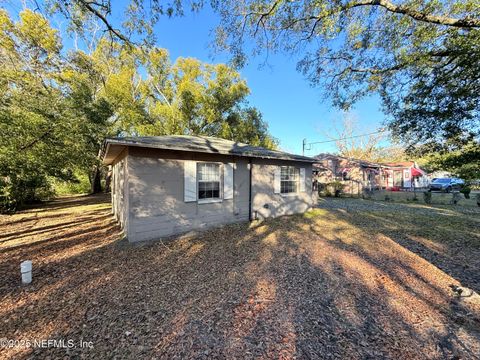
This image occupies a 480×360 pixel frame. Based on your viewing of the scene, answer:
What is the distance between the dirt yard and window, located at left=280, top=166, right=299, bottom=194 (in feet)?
11.3

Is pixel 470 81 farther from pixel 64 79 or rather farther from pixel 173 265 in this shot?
pixel 64 79

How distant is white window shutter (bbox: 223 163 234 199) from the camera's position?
7258mm

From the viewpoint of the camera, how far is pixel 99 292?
136 inches

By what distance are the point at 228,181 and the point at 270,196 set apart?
7.96 ft

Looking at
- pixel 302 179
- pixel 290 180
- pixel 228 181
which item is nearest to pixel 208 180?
pixel 228 181

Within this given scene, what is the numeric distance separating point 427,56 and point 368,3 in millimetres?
1897

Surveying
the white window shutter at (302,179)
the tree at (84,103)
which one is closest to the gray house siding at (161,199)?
the tree at (84,103)

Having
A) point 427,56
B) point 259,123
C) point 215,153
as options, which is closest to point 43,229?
point 215,153

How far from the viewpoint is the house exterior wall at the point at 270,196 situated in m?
8.38

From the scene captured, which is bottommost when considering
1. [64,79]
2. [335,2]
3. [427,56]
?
[427,56]

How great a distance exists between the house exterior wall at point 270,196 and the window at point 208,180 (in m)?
1.71

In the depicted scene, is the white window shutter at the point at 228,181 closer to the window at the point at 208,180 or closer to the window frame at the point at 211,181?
the window frame at the point at 211,181

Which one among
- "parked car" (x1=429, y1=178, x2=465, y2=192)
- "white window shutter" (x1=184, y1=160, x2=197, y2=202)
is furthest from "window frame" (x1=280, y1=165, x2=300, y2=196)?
"parked car" (x1=429, y1=178, x2=465, y2=192)

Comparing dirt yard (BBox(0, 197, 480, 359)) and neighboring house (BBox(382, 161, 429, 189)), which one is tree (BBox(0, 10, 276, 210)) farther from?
neighboring house (BBox(382, 161, 429, 189))
